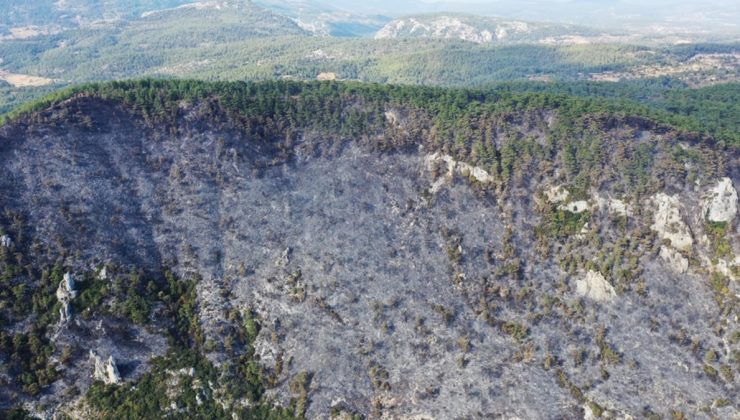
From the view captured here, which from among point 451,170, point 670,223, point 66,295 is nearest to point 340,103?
point 451,170

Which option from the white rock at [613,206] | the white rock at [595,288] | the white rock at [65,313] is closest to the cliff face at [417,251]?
the white rock at [613,206]

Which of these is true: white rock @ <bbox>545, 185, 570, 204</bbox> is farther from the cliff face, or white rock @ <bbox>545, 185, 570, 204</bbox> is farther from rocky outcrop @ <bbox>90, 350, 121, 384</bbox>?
rocky outcrop @ <bbox>90, 350, 121, 384</bbox>

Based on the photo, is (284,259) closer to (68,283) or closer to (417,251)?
(417,251)

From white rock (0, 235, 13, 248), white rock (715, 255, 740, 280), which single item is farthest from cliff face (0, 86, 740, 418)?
white rock (0, 235, 13, 248)

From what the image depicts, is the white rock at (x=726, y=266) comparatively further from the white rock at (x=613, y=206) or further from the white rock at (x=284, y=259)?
the white rock at (x=284, y=259)

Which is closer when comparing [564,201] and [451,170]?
[564,201]

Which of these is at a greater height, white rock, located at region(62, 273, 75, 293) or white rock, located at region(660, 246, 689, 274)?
white rock, located at region(62, 273, 75, 293)
